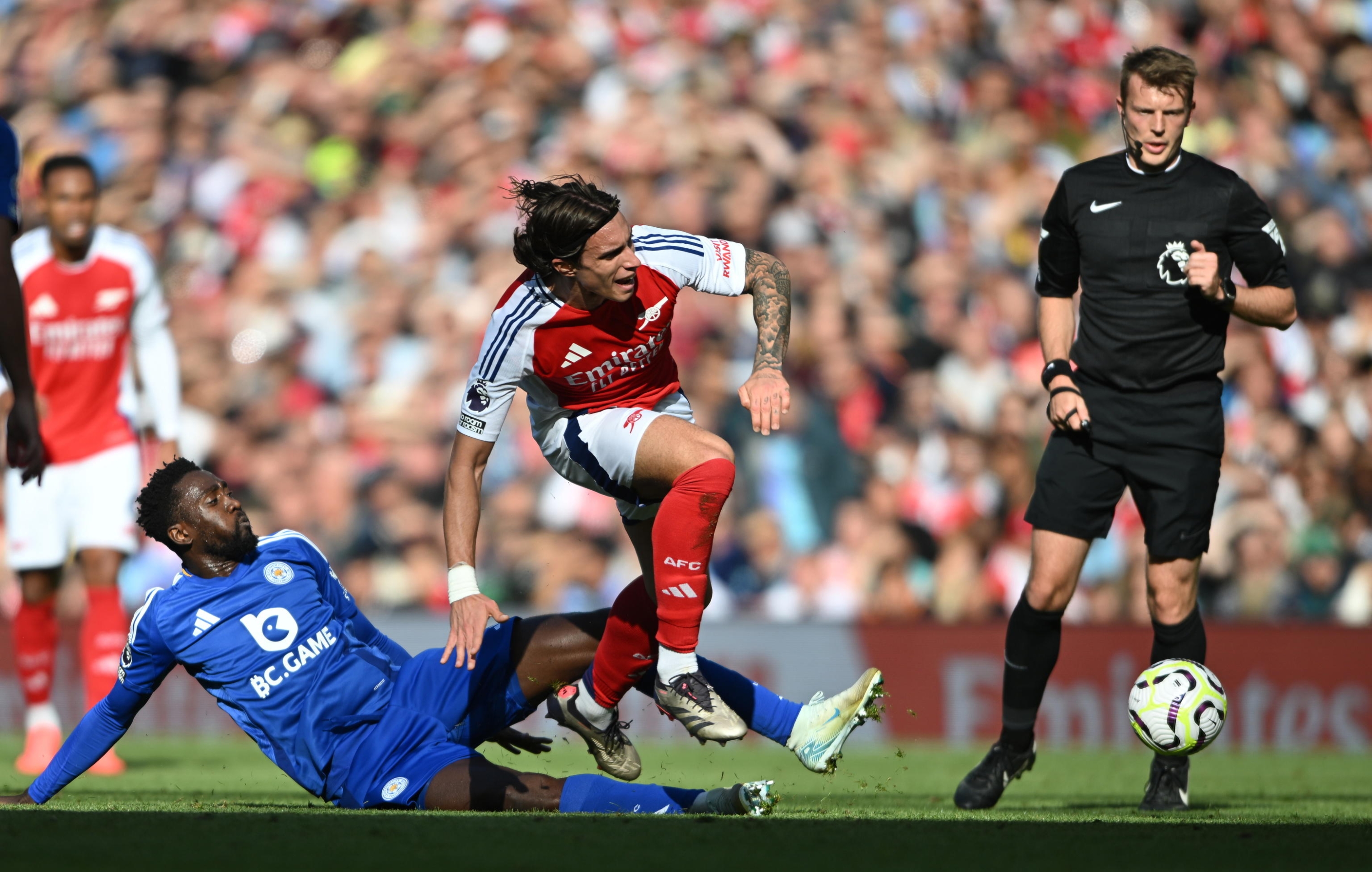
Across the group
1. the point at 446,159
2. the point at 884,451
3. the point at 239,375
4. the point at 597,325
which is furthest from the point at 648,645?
the point at 446,159

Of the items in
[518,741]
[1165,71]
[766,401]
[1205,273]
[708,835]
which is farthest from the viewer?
[518,741]

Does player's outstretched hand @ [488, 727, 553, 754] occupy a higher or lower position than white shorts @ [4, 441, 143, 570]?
lower

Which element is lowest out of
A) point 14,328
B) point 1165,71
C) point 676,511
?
point 676,511

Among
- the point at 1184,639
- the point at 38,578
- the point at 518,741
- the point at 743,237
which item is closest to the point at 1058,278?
the point at 1184,639

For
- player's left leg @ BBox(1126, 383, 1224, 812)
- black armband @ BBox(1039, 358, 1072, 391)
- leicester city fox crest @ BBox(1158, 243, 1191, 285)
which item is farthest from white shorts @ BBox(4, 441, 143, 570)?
leicester city fox crest @ BBox(1158, 243, 1191, 285)

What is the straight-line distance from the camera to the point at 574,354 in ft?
16.8

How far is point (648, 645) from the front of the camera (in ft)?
17.2

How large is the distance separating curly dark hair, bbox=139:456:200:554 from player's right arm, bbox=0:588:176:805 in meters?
0.24

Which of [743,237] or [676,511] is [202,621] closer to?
[676,511]

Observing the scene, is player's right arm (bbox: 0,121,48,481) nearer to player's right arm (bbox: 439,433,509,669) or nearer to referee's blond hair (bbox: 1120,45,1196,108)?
player's right arm (bbox: 439,433,509,669)

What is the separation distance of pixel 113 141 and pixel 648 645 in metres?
8.90

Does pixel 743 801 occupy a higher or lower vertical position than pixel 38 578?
lower

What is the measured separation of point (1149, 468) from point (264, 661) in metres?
3.16

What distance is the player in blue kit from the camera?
488cm
